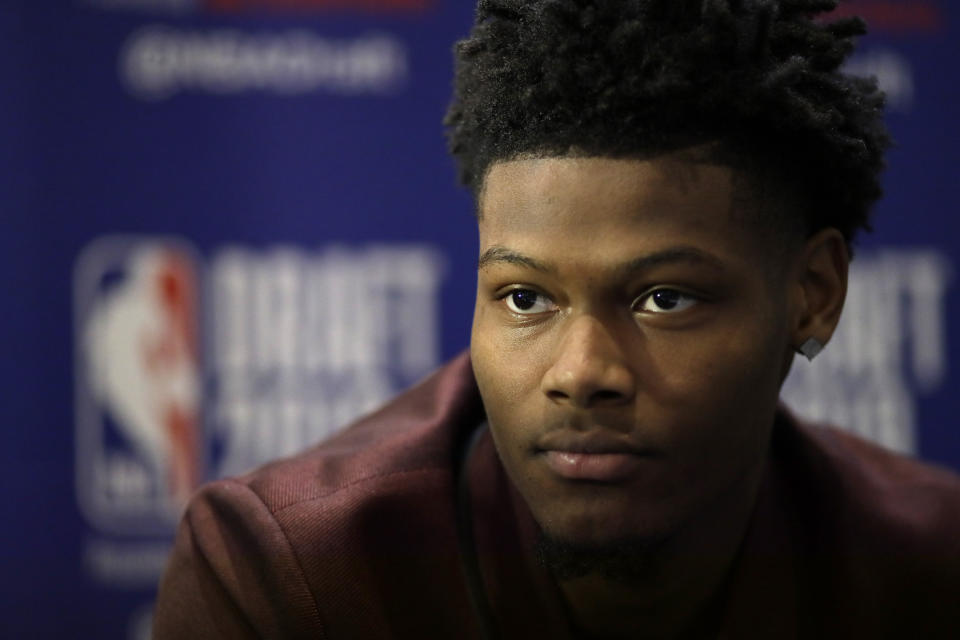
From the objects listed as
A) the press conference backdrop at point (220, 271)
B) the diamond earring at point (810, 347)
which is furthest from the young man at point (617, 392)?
the press conference backdrop at point (220, 271)

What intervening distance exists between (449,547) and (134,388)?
1036 millimetres

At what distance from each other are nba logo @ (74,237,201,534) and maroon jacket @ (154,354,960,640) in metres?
0.77

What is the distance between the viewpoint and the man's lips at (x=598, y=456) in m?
1.00

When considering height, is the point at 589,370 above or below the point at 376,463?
above

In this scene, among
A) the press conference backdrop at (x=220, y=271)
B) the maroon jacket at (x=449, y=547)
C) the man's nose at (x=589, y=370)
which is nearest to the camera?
the man's nose at (x=589, y=370)

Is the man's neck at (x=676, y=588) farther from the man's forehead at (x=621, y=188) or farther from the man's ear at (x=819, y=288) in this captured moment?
the man's forehead at (x=621, y=188)

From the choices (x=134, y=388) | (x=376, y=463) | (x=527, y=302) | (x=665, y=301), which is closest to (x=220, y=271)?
(x=134, y=388)

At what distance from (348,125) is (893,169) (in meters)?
1.03

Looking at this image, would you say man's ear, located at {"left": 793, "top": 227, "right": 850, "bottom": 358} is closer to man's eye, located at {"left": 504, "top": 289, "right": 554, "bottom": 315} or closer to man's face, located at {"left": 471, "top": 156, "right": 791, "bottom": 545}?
man's face, located at {"left": 471, "top": 156, "right": 791, "bottom": 545}

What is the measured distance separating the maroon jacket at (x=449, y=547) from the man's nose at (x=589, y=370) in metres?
0.23

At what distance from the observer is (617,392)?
98 centimetres

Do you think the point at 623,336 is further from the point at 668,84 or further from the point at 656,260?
the point at 668,84

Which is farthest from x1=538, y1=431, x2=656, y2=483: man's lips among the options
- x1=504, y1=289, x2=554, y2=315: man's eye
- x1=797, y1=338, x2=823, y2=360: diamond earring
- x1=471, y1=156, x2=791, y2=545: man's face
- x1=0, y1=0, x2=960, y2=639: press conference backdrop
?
x1=0, y1=0, x2=960, y2=639: press conference backdrop

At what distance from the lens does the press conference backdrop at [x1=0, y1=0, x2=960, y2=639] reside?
1973 millimetres
